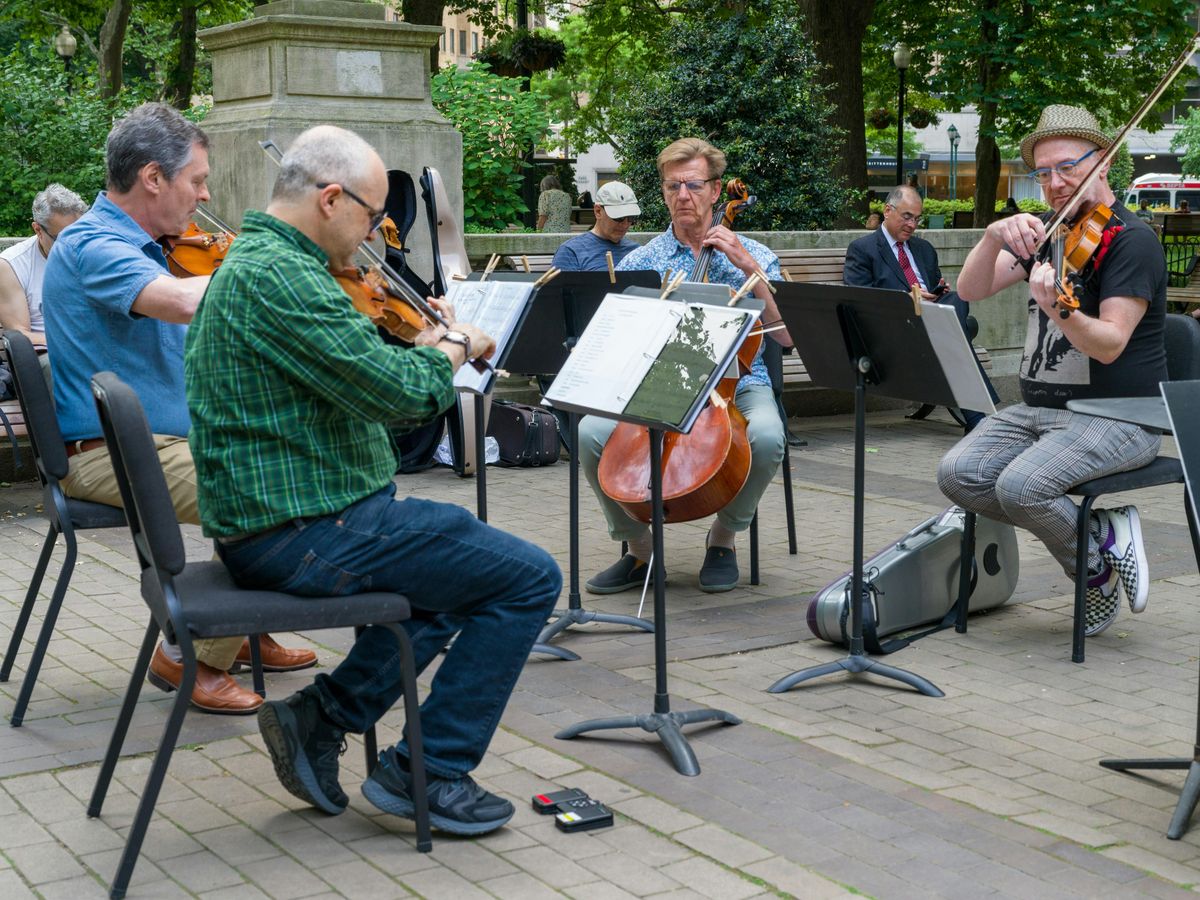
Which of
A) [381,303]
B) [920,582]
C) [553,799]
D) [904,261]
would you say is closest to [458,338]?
→ [381,303]

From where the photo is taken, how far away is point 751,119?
11570 millimetres

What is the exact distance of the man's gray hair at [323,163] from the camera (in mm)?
3301

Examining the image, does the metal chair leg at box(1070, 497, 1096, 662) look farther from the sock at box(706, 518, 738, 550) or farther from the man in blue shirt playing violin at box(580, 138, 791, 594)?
the sock at box(706, 518, 738, 550)

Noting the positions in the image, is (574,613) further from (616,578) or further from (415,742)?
(415,742)

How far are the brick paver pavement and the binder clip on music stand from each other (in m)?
0.09

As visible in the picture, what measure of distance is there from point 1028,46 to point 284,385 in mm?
18080

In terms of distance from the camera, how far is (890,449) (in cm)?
965

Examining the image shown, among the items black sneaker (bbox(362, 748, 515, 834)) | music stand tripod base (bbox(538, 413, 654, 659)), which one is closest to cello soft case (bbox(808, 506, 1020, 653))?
music stand tripod base (bbox(538, 413, 654, 659))

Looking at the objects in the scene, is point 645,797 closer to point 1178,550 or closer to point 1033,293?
point 1033,293

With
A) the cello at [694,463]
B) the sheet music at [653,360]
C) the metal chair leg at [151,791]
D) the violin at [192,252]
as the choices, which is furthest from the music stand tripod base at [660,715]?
the violin at [192,252]

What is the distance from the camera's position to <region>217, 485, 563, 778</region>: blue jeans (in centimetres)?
333

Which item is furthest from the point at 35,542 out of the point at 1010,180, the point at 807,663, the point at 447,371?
the point at 1010,180

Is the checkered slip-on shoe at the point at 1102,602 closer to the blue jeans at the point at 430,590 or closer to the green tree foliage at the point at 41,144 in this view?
the blue jeans at the point at 430,590

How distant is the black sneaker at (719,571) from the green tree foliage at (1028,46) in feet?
47.6
